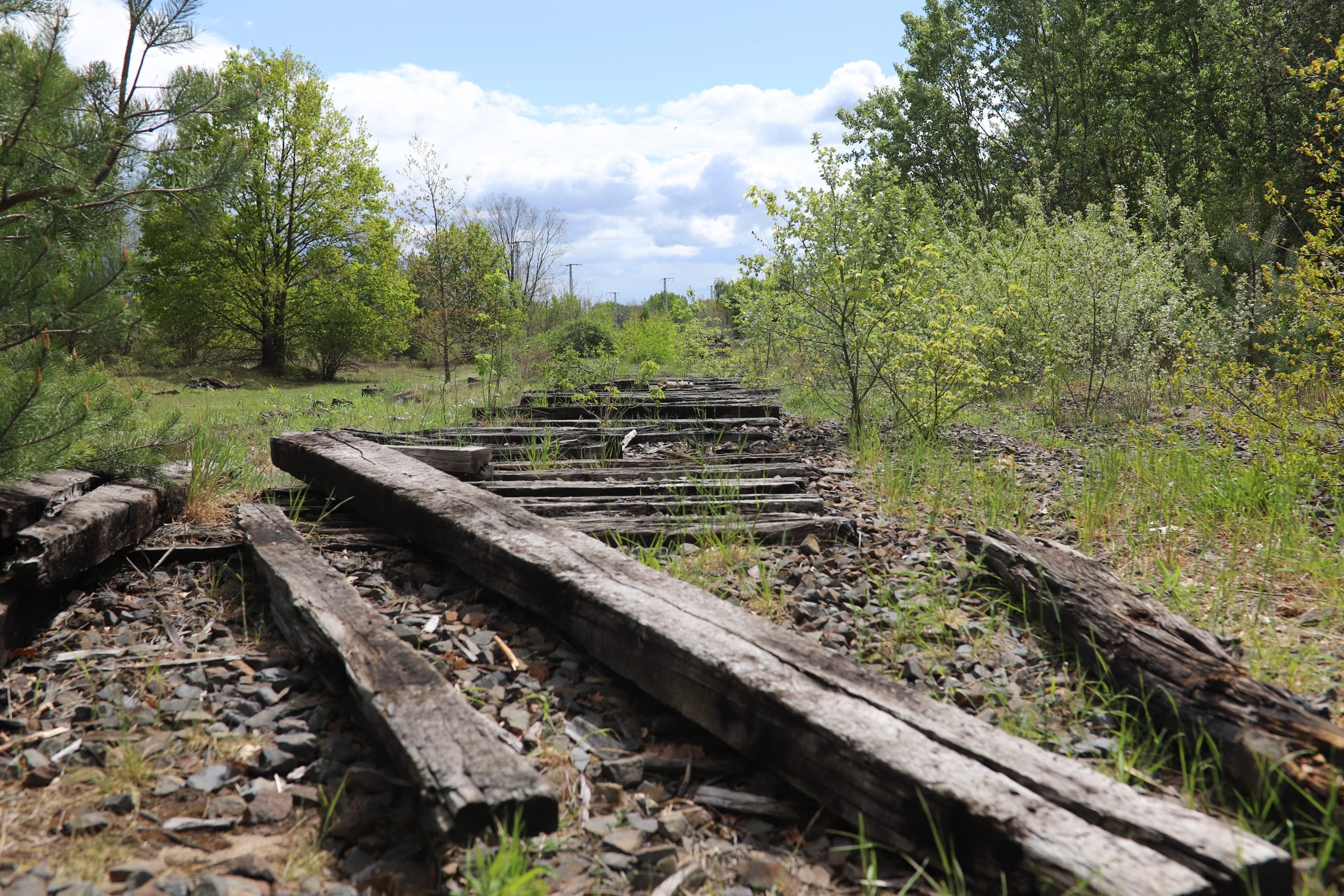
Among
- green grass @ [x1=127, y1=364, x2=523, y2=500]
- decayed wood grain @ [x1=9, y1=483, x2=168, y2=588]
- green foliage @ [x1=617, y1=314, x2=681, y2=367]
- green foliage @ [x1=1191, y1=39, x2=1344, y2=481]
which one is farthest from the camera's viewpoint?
green foliage @ [x1=617, y1=314, x2=681, y2=367]

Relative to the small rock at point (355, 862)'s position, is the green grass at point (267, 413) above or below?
above

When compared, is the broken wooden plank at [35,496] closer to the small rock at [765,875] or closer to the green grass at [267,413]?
the green grass at [267,413]

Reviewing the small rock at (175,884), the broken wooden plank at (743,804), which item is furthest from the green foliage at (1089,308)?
the small rock at (175,884)

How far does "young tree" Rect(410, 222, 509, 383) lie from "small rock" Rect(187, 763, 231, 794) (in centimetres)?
1533

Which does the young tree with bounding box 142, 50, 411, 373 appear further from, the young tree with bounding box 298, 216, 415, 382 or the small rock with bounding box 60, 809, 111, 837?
the small rock with bounding box 60, 809, 111, 837

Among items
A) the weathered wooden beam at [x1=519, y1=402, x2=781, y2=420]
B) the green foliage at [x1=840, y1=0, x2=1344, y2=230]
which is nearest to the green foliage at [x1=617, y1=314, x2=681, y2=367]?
the green foliage at [x1=840, y1=0, x2=1344, y2=230]

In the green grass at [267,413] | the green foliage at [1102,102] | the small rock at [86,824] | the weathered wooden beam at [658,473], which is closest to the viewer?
the small rock at [86,824]

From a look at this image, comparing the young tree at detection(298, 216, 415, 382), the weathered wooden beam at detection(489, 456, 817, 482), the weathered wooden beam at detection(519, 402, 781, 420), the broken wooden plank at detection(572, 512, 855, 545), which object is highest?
the young tree at detection(298, 216, 415, 382)

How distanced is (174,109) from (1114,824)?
4619 millimetres

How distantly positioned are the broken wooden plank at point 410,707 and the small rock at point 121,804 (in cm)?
56

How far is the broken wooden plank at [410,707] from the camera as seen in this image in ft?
5.80

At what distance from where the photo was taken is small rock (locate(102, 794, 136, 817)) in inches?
76.2

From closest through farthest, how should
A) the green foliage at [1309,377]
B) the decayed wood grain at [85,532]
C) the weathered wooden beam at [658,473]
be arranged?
the decayed wood grain at [85,532]
the green foliage at [1309,377]
the weathered wooden beam at [658,473]

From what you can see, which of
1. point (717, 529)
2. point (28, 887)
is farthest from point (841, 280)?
point (28, 887)
